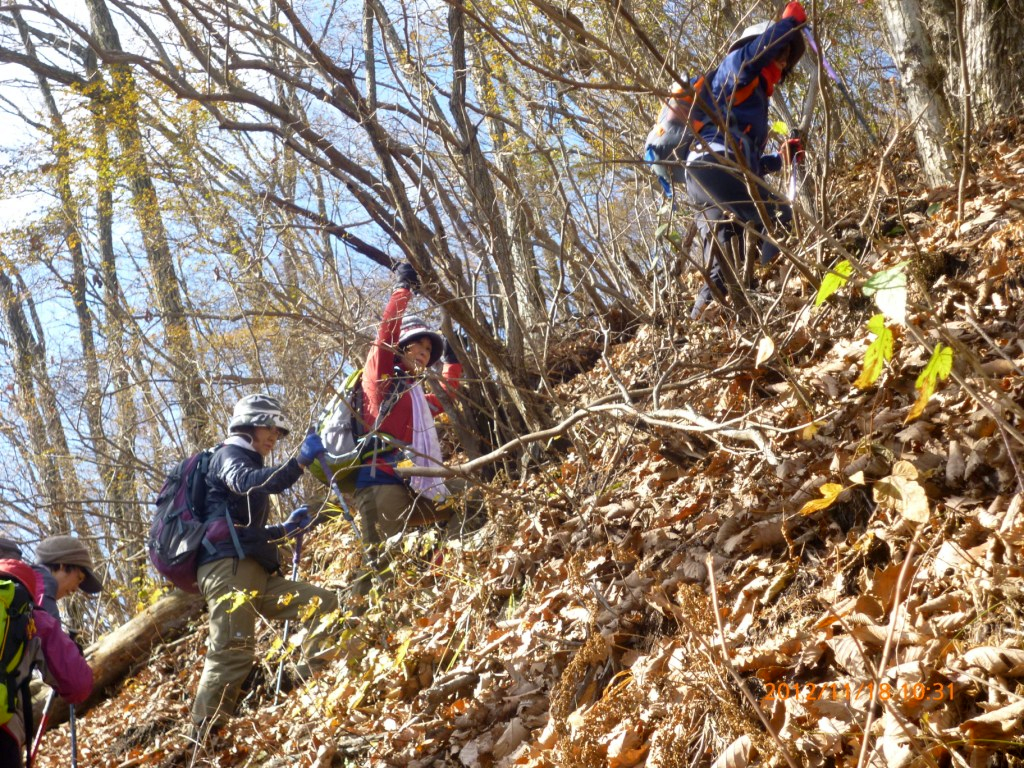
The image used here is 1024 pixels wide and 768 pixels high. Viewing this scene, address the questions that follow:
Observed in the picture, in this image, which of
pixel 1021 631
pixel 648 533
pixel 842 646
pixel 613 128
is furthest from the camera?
pixel 613 128

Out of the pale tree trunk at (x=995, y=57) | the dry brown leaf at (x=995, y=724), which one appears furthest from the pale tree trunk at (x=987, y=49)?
the dry brown leaf at (x=995, y=724)

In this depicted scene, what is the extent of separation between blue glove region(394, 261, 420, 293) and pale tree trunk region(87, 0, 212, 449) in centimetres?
364

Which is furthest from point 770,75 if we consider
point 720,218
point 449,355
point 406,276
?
point 449,355

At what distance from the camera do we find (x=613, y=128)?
677 cm

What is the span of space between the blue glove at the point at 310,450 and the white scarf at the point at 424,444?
2.26 ft

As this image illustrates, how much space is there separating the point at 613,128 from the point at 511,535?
3493mm

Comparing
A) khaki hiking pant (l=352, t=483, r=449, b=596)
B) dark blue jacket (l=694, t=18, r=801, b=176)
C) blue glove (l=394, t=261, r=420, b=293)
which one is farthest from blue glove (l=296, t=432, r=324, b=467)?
dark blue jacket (l=694, t=18, r=801, b=176)

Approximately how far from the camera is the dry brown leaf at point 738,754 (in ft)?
8.39

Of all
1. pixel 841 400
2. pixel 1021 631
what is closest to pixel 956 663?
pixel 1021 631

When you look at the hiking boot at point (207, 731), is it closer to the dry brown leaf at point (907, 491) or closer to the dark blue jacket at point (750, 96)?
the dry brown leaf at point (907, 491)

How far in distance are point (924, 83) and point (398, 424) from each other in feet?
13.8

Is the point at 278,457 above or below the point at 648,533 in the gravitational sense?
above

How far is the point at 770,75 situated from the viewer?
5043 mm

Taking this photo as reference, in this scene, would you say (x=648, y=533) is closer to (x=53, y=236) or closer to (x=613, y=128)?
(x=613, y=128)
